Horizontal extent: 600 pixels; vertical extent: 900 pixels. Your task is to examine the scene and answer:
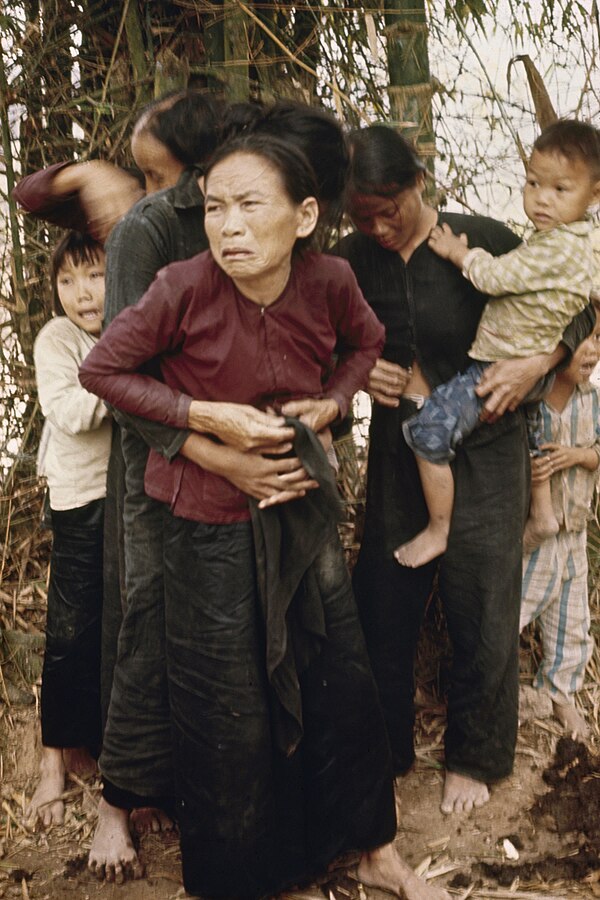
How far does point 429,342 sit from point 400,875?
162cm

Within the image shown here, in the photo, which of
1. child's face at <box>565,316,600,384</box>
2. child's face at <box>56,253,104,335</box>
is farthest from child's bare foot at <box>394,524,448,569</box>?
child's face at <box>56,253,104,335</box>

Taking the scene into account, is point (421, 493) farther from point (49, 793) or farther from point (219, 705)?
point (49, 793)

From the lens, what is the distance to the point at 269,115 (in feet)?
7.96

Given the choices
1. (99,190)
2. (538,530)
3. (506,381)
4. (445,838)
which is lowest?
(445,838)

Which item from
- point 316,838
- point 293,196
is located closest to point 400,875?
point 316,838

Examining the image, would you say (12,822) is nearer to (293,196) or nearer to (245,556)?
(245,556)

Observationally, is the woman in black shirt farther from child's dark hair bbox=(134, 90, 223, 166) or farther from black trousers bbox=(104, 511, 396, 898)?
black trousers bbox=(104, 511, 396, 898)

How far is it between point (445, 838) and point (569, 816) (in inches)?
16.7

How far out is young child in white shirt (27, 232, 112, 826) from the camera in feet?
10.1

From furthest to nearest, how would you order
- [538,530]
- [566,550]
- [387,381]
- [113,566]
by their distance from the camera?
1. [566,550]
2. [538,530]
3. [387,381]
4. [113,566]

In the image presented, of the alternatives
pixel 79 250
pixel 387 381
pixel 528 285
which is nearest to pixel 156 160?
pixel 79 250

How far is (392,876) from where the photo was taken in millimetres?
2826

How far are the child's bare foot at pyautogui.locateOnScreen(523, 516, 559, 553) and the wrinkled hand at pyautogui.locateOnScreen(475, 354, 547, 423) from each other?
2.05 feet

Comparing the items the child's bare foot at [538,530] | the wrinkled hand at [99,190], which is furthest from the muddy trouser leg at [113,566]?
the child's bare foot at [538,530]
